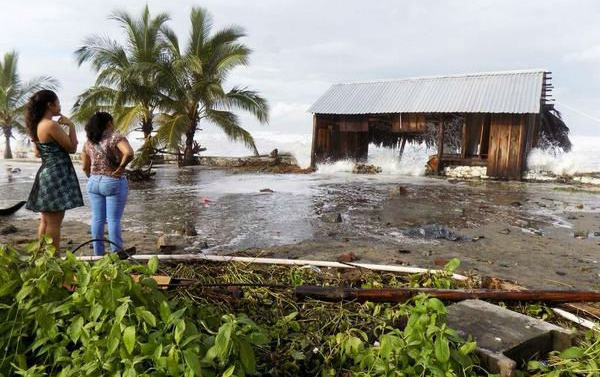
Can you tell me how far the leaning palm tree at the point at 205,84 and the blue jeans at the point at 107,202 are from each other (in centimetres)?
1374

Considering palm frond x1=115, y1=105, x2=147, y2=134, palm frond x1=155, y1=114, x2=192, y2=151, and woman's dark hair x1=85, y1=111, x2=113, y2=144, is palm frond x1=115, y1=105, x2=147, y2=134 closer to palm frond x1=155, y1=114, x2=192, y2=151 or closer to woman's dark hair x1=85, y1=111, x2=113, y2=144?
palm frond x1=155, y1=114, x2=192, y2=151

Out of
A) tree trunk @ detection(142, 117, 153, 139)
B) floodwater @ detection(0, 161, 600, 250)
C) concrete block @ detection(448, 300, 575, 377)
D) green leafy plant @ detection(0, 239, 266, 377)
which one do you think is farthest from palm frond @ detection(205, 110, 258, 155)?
green leafy plant @ detection(0, 239, 266, 377)

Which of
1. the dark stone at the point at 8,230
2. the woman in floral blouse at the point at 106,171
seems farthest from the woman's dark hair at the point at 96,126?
the dark stone at the point at 8,230

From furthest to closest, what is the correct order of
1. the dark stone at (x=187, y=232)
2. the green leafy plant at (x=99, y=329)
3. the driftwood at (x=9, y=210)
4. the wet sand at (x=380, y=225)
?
1. the driftwood at (x=9, y=210)
2. the dark stone at (x=187, y=232)
3. the wet sand at (x=380, y=225)
4. the green leafy plant at (x=99, y=329)

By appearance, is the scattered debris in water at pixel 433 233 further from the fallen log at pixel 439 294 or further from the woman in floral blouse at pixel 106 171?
the woman in floral blouse at pixel 106 171

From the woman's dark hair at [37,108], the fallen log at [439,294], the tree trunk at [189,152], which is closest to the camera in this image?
the fallen log at [439,294]

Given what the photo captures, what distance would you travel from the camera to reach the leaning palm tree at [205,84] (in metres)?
17.9

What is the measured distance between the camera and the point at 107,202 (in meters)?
4.04

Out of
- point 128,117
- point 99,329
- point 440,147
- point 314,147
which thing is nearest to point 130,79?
point 128,117

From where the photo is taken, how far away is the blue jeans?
156 inches

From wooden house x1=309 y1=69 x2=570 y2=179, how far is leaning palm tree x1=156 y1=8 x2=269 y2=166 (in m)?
3.57

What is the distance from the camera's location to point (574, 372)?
2.02 metres

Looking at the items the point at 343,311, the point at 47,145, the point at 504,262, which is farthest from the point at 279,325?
the point at 504,262

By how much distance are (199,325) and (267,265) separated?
1498mm
